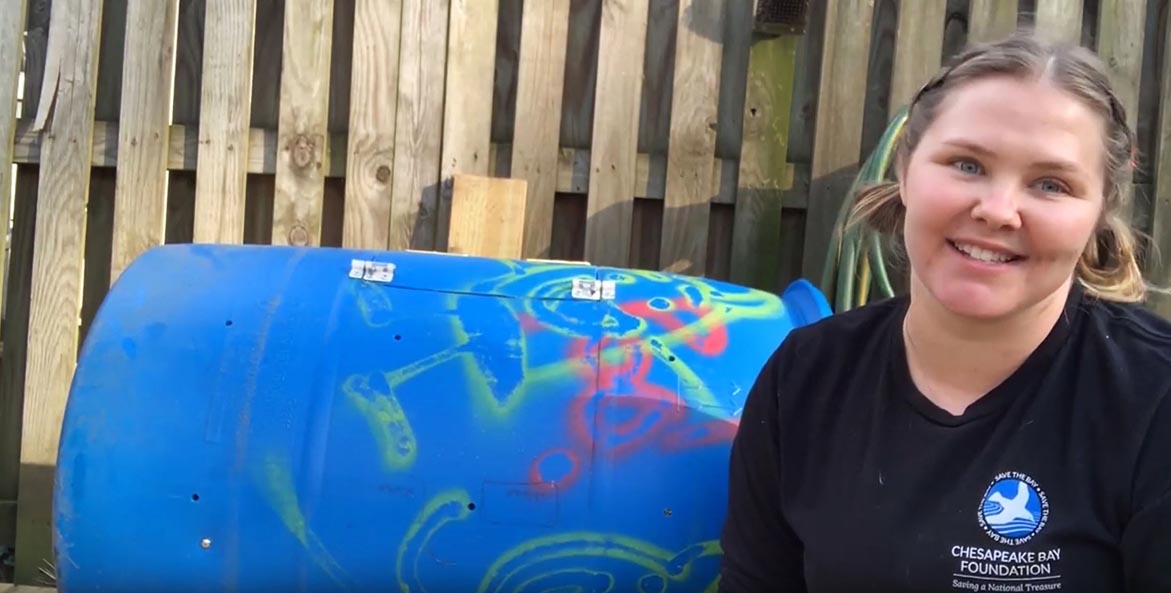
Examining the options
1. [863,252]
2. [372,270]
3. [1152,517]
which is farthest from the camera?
[863,252]

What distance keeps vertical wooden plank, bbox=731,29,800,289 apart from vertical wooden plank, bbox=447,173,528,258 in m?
0.63

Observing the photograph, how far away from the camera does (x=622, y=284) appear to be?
6.33 feet

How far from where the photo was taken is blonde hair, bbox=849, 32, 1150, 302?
1245 mm

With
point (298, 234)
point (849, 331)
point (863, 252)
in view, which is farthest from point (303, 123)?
point (849, 331)

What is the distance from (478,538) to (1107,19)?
2.33 meters

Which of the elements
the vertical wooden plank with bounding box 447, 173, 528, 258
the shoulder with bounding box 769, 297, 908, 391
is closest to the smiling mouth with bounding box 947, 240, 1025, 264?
the shoulder with bounding box 769, 297, 908, 391

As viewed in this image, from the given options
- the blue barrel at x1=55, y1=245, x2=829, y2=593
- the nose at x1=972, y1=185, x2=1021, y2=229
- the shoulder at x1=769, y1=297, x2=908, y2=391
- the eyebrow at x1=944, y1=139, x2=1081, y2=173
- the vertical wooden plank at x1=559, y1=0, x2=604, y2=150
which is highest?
the vertical wooden plank at x1=559, y1=0, x2=604, y2=150

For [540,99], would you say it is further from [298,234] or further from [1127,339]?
[1127,339]

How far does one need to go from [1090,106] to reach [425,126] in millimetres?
1895

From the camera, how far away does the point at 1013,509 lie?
4.00 ft

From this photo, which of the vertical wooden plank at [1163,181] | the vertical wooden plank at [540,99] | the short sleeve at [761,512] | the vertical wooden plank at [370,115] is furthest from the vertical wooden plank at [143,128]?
the vertical wooden plank at [1163,181]

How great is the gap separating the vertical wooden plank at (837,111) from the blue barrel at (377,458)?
123 centimetres

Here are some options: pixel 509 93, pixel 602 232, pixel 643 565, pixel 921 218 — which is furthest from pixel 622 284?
pixel 509 93

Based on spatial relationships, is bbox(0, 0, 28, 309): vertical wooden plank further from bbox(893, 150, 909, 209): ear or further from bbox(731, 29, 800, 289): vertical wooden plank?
bbox(893, 150, 909, 209): ear
